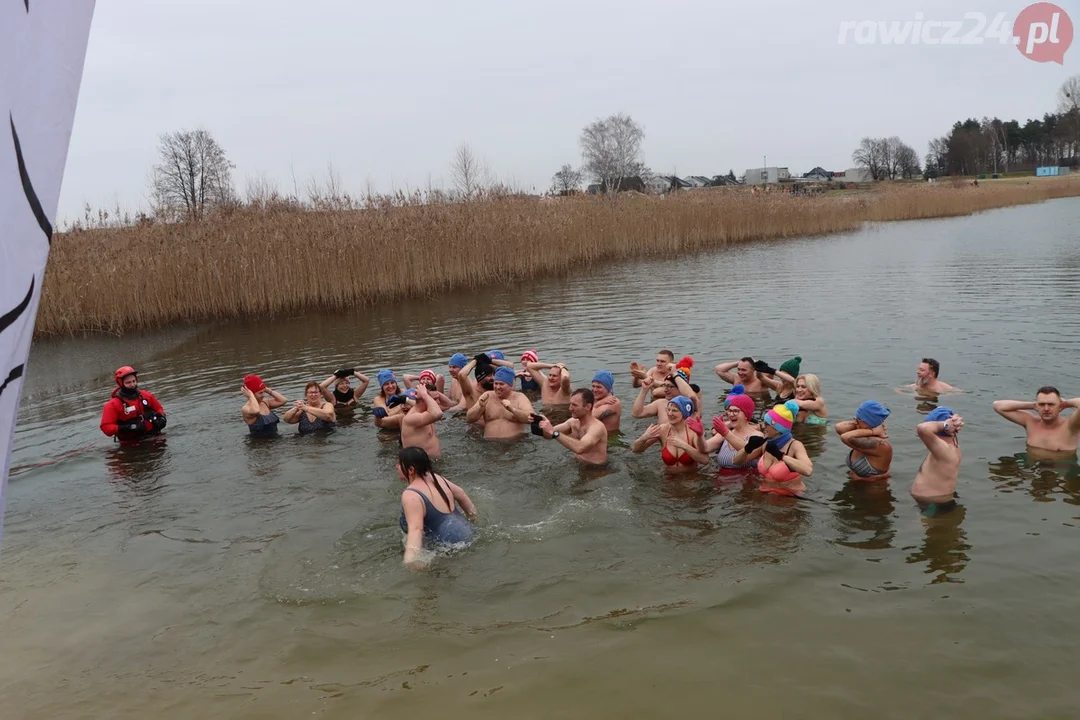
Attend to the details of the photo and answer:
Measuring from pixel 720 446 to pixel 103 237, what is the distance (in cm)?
1722

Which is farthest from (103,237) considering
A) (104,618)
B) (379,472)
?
(104,618)

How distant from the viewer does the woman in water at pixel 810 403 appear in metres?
9.01

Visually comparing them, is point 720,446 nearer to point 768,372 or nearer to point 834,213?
point 768,372

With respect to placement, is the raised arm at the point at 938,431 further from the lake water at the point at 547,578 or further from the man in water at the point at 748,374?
the man in water at the point at 748,374

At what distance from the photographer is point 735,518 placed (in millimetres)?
6855

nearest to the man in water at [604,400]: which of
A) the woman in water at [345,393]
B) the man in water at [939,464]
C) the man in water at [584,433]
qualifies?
the man in water at [584,433]

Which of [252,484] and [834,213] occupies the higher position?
[834,213]

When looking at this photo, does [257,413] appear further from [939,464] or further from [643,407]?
[939,464]

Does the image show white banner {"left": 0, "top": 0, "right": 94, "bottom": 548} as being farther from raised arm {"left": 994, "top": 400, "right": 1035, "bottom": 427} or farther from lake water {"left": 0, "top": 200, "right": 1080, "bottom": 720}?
raised arm {"left": 994, "top": 400, "right": 1035, "bottom": 427}

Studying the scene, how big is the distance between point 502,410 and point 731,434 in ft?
10.7

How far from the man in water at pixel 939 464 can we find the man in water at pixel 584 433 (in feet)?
10.6

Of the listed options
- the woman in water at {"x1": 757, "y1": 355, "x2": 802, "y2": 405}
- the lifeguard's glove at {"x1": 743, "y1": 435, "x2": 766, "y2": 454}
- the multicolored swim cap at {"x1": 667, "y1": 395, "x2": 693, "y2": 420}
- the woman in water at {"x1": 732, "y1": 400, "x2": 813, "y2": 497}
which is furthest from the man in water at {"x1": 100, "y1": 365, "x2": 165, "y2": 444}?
the woman in water at {"x1": 757, "y1": 355, "x2": 802, "y2": 405}

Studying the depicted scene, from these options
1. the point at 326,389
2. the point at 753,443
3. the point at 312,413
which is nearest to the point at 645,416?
the point at 753,443

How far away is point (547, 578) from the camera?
6.05 meters
